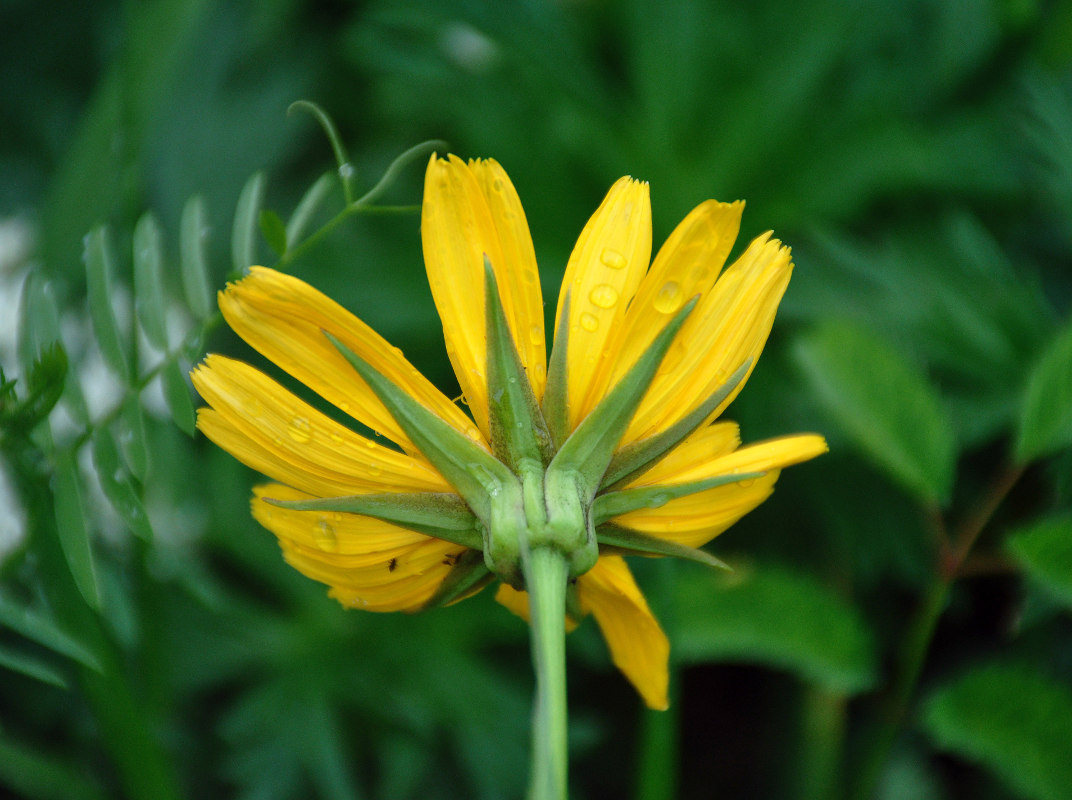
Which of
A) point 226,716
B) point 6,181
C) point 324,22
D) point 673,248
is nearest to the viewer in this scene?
point 673,248

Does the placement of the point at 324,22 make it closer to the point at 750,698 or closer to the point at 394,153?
the point at 394,153

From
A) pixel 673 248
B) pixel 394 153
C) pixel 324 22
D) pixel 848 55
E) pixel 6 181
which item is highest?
pixel 324 22

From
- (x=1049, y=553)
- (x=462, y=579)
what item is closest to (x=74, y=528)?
(x=462, y=579)

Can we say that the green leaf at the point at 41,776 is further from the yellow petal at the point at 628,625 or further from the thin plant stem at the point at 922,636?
the thin plant stem at the point at 922,636

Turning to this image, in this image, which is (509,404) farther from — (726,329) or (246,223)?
(246,223)

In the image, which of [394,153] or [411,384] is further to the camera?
[394,153]

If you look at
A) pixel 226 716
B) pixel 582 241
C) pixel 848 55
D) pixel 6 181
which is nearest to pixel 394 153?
pixel 6 181

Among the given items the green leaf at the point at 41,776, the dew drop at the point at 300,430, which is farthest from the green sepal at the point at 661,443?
the green leaf at the point at 41,776
